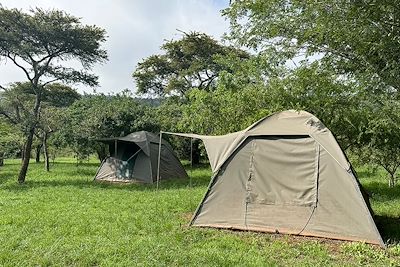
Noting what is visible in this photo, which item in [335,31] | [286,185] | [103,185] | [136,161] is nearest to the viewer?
[335,31]

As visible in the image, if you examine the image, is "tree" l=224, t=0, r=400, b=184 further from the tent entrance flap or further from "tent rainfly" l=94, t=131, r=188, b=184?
"tent rainfly" l=94, t=131, r=188, b=184

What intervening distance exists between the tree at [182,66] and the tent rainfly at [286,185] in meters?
15.5

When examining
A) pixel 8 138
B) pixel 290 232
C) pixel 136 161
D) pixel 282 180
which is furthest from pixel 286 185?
pixel 8 138

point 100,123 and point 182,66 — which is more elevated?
point 182,66

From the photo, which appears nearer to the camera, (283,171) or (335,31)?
(335,31)

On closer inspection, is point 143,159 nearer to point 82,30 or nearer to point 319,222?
point 82,30

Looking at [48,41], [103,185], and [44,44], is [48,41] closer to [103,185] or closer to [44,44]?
[44,44]

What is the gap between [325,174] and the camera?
630cm

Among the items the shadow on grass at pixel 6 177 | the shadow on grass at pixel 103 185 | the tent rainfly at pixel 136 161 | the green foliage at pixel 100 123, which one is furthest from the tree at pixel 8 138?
the tent rainfly at pixel 136 161

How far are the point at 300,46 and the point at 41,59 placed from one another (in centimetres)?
1091

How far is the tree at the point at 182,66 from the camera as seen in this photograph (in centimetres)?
2284

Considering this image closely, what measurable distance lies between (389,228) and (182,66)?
60.7 feet

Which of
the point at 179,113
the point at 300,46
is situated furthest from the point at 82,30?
the point at 300,46

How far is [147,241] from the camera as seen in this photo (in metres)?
5.70
